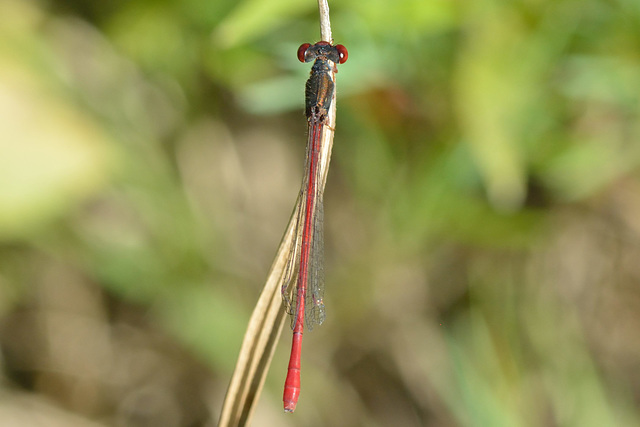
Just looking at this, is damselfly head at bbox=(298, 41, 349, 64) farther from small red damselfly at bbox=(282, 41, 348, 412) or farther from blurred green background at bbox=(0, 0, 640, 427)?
blurred green background at bbox=(0, 0, 640, 427)

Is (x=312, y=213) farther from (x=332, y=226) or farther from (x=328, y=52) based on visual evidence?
(x=332, y=226)

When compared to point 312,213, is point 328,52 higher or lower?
higher

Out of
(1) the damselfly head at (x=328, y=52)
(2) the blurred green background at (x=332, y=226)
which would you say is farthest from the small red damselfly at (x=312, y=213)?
(2) the blurred green background at (x=332, y=226)

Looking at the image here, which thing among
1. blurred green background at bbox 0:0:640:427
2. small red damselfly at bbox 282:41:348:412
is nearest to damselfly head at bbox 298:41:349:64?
small red damselfly at bbox 282:41:348:412

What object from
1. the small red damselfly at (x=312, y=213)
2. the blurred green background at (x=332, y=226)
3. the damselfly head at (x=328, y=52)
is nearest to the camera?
the small red damselfly at (x=312, y=213)

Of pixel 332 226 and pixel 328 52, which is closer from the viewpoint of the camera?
pixel 328 52

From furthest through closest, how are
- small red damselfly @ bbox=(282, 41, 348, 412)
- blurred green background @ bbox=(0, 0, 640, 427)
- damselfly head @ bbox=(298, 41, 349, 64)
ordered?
1. blurred green background @ bbox=(0, 0, 640, 427)
2. damselfly head @ bbox=(298, 41, 349, 64)
3. small red damselfly @ bbox=(282, 41, 348, 412)

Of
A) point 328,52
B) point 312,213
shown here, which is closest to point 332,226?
point 312,213

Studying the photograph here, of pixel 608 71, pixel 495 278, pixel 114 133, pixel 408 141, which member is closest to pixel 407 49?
pixel 408 141

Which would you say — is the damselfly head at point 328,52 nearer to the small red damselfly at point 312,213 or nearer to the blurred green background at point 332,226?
the small red damselfly at point 312,213

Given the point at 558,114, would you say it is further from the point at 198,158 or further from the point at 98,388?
the point at 98,388
